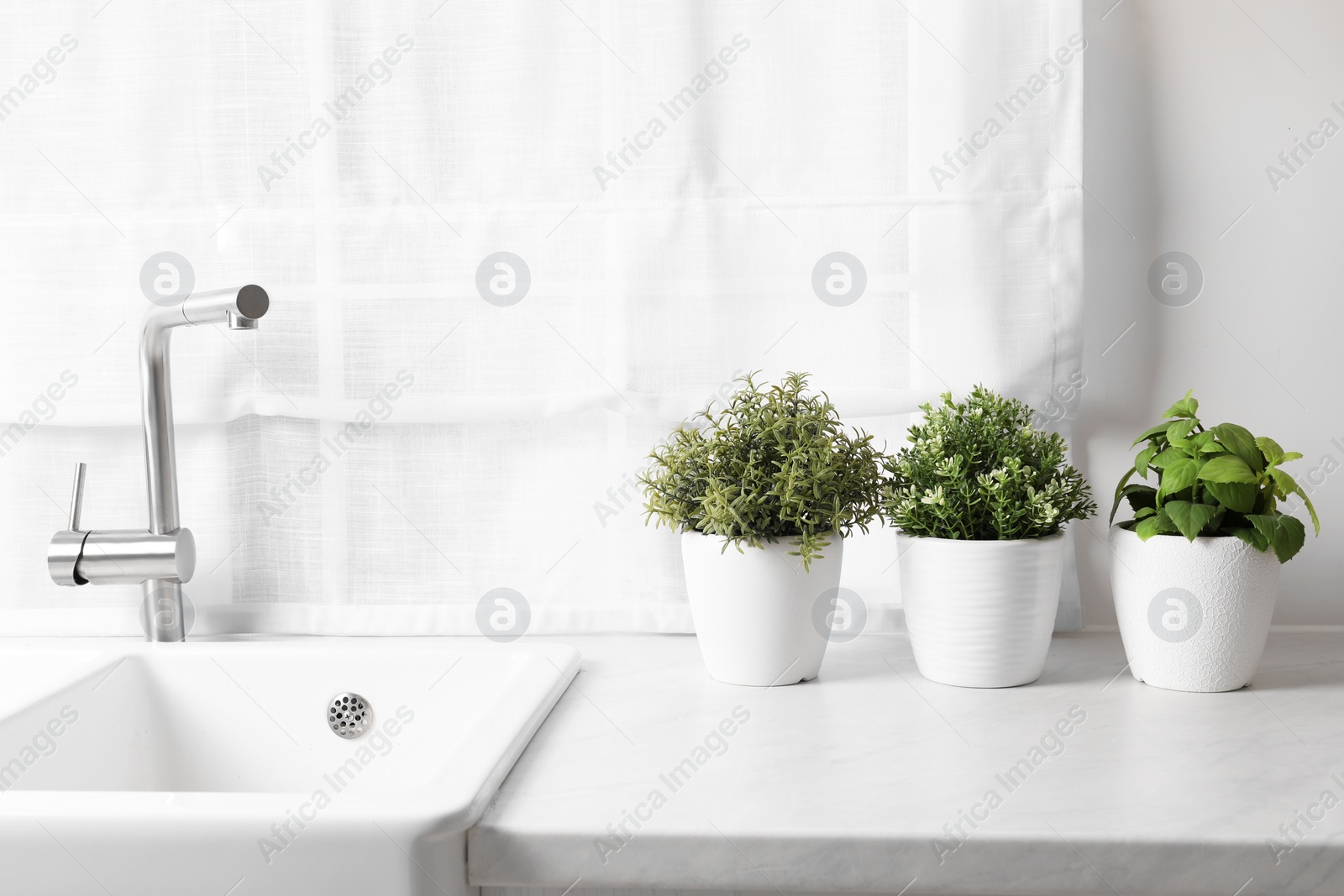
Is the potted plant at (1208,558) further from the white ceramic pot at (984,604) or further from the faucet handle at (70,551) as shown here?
the faucet handle at (70,551)

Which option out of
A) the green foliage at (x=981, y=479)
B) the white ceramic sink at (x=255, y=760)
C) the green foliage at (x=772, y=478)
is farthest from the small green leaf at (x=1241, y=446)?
the white ceramic sink at (x=255, y=760)

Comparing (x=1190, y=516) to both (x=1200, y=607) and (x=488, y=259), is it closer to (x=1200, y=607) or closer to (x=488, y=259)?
(x=1200, y=607)

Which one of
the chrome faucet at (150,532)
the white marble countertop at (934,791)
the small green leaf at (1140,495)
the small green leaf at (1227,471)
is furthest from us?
the chrome faucet at (150,532)

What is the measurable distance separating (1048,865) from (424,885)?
38cm

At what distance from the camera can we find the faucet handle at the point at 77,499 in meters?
1.08

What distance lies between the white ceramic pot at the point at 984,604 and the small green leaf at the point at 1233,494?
134 mm

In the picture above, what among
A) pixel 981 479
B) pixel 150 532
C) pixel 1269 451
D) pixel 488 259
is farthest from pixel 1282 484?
pixel 150 532

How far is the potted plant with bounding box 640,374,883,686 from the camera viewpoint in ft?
2.99

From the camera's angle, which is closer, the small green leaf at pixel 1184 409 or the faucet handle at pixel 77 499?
the small green leaf at pixel 1184 409

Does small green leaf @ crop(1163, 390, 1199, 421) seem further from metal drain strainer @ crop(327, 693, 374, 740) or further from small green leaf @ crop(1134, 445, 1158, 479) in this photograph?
metal drain strainer @ crop(327, 693, 374, 740)

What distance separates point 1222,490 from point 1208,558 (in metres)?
0.06

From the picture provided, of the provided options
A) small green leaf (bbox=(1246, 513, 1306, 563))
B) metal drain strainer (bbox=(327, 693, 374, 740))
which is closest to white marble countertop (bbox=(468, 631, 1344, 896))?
small green leaf (bbox=(1246, 513, 1306, 563))

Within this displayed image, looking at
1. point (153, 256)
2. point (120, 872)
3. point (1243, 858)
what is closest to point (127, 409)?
point (153, 256)

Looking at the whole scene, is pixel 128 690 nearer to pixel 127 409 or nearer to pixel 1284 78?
pixel 127 409
